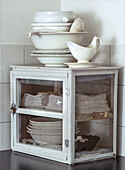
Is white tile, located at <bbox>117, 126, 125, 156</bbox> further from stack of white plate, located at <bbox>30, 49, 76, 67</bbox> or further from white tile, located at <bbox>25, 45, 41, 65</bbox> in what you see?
white tile, located at <bbox>25, 45, 41, 65</bbox>

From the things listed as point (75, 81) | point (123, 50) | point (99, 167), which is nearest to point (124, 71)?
point (123, 50)

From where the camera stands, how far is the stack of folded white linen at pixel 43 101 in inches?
62.2

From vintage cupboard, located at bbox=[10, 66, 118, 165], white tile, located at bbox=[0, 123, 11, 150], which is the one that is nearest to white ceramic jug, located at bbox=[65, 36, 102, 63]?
vintage cupboard, located at bbox=[10, 66, 118, 165]

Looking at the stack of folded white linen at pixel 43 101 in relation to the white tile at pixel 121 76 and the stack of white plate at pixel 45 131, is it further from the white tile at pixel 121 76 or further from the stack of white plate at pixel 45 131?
the white tile at pixel 121 76

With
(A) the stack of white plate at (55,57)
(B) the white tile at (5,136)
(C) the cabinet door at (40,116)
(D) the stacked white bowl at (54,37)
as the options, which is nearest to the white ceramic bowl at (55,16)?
(D) the stacked white bowl at (54,37)

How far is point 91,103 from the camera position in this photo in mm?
1601

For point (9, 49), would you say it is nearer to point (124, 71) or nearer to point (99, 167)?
point (124, 71)

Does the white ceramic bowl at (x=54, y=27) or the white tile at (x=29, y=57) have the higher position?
the white ceramic bowl at (x=54, y=27)

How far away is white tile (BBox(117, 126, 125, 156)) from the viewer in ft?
5.67

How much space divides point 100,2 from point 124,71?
0.33 m

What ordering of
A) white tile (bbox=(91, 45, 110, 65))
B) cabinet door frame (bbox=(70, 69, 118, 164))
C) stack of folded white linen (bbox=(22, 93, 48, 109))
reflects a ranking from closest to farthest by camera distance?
1. cabinet door frame (bbox=(70, 69, 118, 164))
2. stack of folded white linen (bbox=(22, 93, 48, 109))
3. white tile (bbox=(91, 45, 110, 65))

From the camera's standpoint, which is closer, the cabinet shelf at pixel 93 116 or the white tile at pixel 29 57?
the cabinet shelf at pixel 93 116

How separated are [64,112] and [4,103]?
35 centimetres

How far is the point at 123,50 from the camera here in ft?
5.60
